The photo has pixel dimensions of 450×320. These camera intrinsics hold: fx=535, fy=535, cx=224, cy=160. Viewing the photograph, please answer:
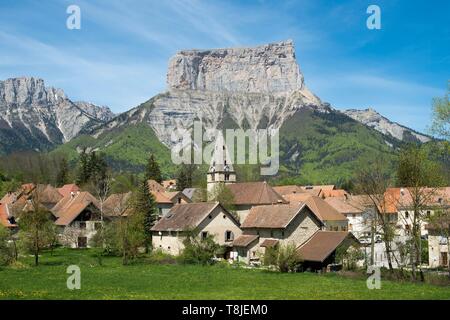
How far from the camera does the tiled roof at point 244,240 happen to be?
5528cm

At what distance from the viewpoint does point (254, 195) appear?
7262 cm

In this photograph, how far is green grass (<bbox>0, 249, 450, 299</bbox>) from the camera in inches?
1051

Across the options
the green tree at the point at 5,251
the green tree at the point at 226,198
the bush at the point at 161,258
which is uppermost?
the green tree at the point at 226,198

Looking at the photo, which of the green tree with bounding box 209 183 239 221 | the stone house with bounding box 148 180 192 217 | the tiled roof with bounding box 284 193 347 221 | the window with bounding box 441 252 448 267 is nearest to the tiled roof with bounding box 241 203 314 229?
the green tree with bounding box 209 183 239 221

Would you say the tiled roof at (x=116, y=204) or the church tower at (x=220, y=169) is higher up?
the church tower at (x=220, y=169)

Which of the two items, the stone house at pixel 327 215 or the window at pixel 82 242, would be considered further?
the stone house at pixel 327 215

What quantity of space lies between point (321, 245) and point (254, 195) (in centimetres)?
2534

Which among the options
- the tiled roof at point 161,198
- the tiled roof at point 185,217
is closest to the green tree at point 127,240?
the tiled roof at point 185,217

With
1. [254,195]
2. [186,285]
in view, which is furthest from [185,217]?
[186,285]

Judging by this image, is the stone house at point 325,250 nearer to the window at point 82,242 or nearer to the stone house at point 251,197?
the stone house at point 251,197

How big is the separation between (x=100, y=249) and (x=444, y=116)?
46.5m

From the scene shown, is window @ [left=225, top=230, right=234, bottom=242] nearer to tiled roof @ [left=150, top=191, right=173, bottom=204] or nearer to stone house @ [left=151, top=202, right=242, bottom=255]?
stone house @ [left=151, top=202, right=242, bottom=255]

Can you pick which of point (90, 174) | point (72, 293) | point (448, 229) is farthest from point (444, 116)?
point (90, 174)
